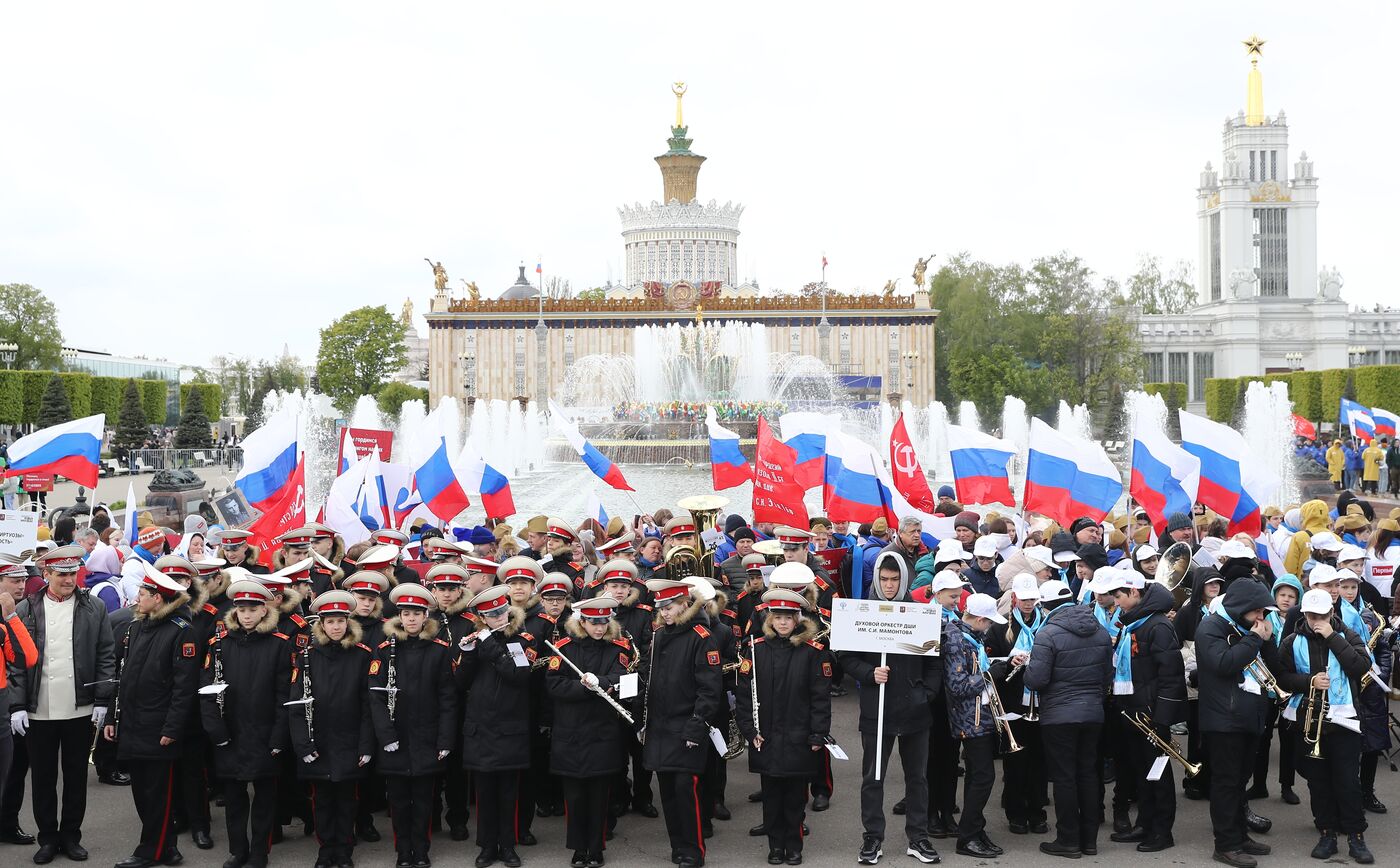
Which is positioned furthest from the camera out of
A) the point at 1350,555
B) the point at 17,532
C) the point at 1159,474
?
the point at 1159,474

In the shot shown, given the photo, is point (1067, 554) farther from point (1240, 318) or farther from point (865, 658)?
point (1240, 318)

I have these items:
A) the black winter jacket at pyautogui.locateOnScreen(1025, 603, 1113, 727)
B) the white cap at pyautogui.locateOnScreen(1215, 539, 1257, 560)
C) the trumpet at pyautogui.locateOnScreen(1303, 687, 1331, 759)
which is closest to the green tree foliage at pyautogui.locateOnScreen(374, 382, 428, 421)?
the white cap at pyautogui.locateOnScreen(1215, 539, 1257, 560)

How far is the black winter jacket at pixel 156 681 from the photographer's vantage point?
638cm

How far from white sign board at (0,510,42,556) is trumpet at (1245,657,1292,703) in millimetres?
7055

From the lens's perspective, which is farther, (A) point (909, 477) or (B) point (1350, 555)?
(A) point (909, 477)

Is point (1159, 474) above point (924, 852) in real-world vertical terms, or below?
above

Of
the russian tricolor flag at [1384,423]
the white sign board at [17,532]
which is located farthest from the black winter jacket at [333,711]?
the russian tricolor flag at [1384,423]

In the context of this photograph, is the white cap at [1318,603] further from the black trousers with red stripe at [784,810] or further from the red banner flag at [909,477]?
the red banner flag at [909,477]

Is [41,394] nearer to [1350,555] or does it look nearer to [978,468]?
[978,468]

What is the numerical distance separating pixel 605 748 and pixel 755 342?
176 ft

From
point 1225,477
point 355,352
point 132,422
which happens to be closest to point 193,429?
point 132,422

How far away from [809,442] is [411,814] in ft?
23.8

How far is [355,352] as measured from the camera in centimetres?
6688

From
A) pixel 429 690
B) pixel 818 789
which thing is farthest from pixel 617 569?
pixel 818 789
